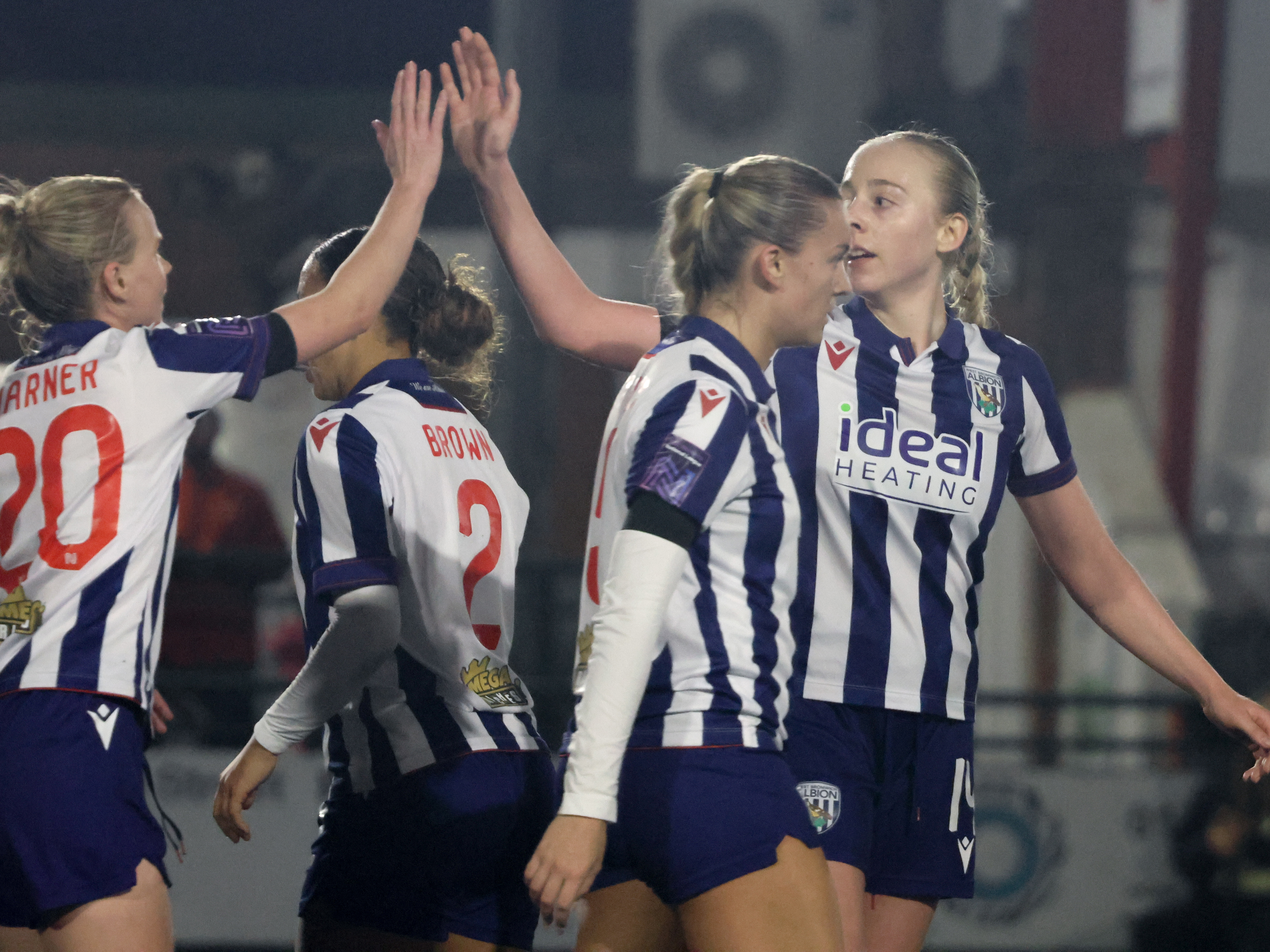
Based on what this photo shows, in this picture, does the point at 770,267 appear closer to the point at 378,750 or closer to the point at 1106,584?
the point at 378,750

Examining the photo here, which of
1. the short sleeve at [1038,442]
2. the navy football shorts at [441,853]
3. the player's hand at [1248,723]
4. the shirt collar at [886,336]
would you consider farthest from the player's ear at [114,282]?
the player's hand at [1248,723]

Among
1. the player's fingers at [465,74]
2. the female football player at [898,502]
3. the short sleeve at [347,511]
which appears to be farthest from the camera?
the player's fingers at [465,74]

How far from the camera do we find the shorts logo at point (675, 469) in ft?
6.09

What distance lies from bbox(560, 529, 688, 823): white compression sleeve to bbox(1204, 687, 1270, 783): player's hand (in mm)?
1344

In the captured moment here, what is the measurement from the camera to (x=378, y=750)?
234 centimetres

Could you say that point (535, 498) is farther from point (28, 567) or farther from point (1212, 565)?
point (28, 567)

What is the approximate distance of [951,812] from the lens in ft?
8.50

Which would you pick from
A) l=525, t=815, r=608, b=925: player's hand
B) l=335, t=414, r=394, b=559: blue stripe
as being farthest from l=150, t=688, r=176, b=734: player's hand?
l=525, t=815, r=608, b=925: player's hand

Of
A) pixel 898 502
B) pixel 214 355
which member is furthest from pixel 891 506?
pixel 214 355

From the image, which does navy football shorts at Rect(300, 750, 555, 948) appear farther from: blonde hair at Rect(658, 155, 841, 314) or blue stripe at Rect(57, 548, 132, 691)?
blonde hair at Rect(658, 155, 841, 314)

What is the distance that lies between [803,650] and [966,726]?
1.16ft

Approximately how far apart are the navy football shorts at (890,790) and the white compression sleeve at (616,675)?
723 mm

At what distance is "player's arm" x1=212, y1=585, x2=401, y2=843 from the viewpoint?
2242 millimetres

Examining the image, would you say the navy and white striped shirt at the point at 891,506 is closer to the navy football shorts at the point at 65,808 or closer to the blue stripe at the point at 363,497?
the blue stripe at the point at 363,497
